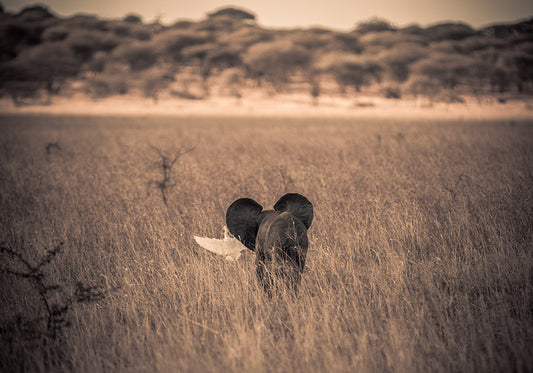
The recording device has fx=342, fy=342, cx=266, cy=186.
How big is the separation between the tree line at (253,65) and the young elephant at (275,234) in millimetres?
33998

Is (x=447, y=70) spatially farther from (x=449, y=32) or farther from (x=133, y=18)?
(x=133, y=18)

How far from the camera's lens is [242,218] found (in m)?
2.26

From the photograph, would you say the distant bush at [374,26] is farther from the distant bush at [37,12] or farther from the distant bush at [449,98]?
the distant bush at [37,12]

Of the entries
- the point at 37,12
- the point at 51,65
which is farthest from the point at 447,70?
the point at 37,12

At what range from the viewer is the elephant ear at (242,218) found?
225 centimetres

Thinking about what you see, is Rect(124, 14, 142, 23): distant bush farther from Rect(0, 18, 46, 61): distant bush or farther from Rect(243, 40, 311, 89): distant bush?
Rect(243, 40, 311, 89): distant bush

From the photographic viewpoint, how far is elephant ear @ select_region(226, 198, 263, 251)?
2.25 m

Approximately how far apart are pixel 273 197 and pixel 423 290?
2640mm

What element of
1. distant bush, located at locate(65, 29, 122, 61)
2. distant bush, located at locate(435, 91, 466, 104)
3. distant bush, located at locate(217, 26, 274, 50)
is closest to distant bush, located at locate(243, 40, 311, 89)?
distant bush, located at locate(217, 26, 274, 50)

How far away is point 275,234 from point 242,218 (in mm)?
287

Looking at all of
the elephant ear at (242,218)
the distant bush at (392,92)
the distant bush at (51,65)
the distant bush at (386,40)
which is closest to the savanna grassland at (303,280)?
the elephant ear at (242,218)

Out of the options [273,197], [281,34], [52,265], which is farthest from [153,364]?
[281,34]

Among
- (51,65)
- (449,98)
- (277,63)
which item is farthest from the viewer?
(277,63)

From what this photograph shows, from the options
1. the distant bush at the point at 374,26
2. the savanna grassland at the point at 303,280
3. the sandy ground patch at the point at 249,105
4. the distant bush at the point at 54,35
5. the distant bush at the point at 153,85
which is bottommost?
the savanna grassland at the point at 303,280
